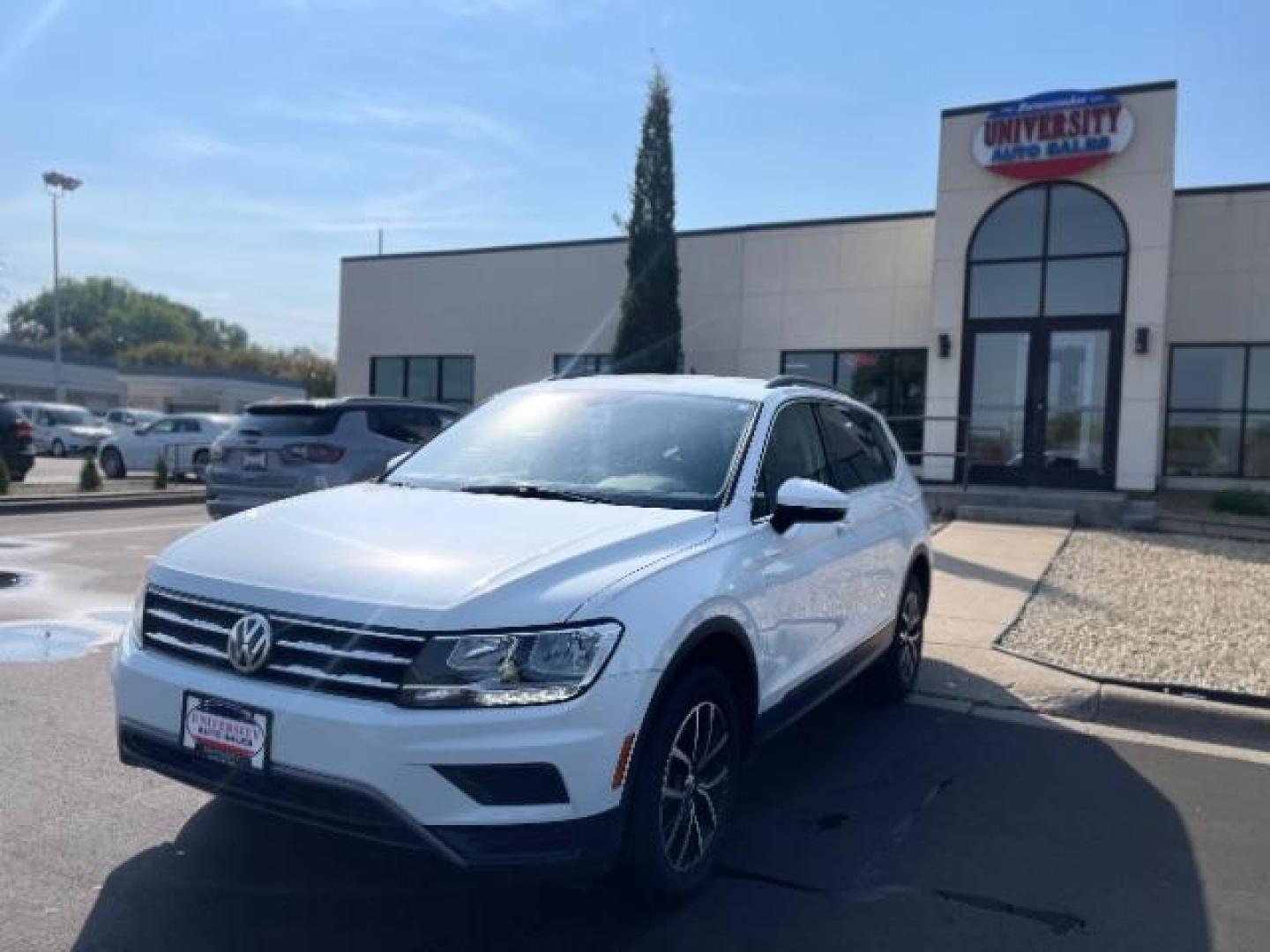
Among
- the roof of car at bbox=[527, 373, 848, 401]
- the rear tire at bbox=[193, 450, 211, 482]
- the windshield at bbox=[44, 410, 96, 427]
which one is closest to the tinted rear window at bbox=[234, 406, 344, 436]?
the roof of car at bbox=[527, 373, 848, 401]

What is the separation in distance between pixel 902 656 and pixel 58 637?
207 inches

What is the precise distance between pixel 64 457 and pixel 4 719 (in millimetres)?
32743

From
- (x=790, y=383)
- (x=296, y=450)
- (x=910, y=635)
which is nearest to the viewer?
(x=790, y=383)

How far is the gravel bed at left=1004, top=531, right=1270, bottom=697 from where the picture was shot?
275 inches

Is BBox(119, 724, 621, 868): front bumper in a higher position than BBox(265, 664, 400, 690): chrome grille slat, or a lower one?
lower

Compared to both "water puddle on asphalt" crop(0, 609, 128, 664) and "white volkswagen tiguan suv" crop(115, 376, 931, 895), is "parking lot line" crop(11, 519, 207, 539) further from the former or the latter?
"white volkswagen tiguan suv" crop(115, 376, 931, 895)

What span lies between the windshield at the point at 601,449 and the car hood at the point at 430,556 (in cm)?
24

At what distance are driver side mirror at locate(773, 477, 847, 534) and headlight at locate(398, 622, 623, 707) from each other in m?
1.28

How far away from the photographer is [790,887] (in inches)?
151

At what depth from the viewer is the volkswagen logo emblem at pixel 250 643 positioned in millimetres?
3170

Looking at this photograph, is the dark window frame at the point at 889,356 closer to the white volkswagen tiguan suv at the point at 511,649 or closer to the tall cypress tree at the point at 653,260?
A: the tall cypress tree at the point at 653,260

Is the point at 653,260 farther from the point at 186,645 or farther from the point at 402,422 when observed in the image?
the point at 186,645

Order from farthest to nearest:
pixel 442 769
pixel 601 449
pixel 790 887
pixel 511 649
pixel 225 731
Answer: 1. pixel 601 449
2. pixel 790 887
3. pixel 225 731
4. pixel 511 649
5. pixel 442 769

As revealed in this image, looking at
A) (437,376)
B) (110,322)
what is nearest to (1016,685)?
(437,376)
